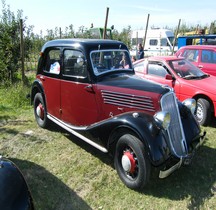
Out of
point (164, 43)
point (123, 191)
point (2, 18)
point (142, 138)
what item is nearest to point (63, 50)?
point (142, 138)

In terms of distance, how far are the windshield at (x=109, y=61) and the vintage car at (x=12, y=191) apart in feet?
7.35

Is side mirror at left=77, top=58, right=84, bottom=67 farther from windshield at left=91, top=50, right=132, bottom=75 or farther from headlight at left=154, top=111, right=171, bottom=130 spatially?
headlight at left=154, top=111, right=171, bottom=130

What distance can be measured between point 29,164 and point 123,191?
5.61 ft

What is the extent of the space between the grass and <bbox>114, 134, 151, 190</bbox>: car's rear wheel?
151 mm

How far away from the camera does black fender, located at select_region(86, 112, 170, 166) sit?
3346mm

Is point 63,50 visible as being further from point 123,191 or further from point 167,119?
point 123,191

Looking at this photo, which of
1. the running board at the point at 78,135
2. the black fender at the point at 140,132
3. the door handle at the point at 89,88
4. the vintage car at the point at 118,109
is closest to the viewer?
the black fender at the point at 140,132

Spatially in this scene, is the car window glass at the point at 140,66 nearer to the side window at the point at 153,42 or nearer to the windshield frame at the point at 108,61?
the windshield frame at the point at 108,61

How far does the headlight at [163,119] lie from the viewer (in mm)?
3510

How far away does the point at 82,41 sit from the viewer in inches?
183

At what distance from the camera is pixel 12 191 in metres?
2.44

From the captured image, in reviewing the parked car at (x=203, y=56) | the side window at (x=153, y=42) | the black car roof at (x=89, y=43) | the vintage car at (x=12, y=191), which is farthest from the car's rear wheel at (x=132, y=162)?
the side window at (x=153, y=42)

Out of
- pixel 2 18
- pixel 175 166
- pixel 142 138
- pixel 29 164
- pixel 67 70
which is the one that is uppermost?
pixel 2 18

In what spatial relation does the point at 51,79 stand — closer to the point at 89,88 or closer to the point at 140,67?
the point at 89,88
